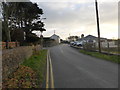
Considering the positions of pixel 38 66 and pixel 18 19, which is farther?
pixel 18 19

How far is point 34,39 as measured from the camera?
3772cm

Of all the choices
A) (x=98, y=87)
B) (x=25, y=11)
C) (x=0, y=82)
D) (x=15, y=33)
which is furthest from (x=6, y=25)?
(x=98, y=87)

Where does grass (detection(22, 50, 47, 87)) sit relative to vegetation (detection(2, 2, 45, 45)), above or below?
below

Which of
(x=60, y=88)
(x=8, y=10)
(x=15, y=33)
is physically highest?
(x=8, y=10)

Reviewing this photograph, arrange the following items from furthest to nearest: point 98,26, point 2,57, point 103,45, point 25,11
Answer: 1. point 25,11
2. point 103,45
3. point 98,26
4. point 2,57

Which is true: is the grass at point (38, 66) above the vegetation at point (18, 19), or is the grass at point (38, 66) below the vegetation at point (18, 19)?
below

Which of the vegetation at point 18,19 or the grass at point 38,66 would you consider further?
the vegetation at point 18,19

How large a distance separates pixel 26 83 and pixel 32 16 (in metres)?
31.5

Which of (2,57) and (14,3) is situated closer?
(2,57)

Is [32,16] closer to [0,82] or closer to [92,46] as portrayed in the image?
[92,46]

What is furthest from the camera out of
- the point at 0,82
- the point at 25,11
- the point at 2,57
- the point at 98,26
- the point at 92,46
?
the point at 25,11

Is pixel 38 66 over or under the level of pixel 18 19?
under

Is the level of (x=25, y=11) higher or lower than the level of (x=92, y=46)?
higher

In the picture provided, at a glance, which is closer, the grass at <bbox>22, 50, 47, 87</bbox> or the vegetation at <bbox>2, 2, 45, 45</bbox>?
the grass at <bbox>22, 50, 47, 87</bbox>
